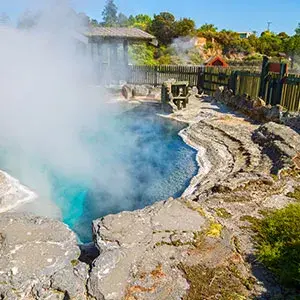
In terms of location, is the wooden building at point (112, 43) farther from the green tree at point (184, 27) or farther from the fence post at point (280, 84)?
the green tree at point (184, 27)

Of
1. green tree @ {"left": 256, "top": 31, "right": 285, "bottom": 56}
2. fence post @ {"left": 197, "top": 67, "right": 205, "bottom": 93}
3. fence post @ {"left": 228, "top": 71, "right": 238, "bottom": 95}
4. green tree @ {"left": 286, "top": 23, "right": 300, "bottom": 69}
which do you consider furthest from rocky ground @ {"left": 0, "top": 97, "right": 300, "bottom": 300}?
green tree @ {"left": 256, "top": 31, "right": 285, "bottom": 56}

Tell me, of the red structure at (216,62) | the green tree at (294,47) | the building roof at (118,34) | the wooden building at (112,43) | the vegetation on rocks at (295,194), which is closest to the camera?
the vegetation on rocks at (295,194)

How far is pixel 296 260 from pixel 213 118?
333 inches

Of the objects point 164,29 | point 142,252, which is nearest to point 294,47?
point 164,29

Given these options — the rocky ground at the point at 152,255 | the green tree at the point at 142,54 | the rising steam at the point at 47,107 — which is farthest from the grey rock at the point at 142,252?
the green tree at the point at 142,54

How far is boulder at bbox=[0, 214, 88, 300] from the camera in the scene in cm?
249

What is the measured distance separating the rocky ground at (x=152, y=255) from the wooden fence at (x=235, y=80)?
6.44 metres

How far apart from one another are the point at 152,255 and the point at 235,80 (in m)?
11.8

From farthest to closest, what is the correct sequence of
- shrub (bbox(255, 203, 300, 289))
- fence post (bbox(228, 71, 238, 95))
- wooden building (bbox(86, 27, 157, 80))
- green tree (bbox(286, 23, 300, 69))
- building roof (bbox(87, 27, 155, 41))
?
1. green tree (bbox(286, 23, 300, 69))
2. wooden building (bbox(86, 27, 157, 80))
3. building roof (bbox(87, 27, 155, 41))
4. fence post (bbox(228, 71, 238, 95))
5. shrub (bbox(255, 203, 300, 289))

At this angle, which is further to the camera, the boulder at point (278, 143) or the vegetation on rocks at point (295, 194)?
the boulder at point (278, 143)

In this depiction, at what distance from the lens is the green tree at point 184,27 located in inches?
1128

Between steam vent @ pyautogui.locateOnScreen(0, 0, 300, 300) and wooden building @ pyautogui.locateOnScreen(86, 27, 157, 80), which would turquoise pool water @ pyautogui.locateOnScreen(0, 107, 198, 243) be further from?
wooden building @ pyautogui.locateOnScreen(86, 27, 157, 80)

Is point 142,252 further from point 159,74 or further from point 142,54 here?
point 142,54

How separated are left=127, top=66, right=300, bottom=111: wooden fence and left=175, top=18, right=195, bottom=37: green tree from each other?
12.3 m
